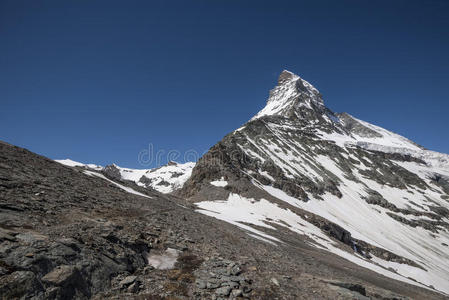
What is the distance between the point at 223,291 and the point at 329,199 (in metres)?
86.4

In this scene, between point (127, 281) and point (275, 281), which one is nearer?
point (127, 281)

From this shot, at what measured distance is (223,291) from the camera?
9.71 metres

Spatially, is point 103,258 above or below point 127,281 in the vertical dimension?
above

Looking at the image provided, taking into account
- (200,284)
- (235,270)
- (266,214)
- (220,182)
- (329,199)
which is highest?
(329,199)

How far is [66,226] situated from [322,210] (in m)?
75.6

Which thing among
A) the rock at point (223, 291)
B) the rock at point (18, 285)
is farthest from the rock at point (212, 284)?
the rock at point (18, 285)

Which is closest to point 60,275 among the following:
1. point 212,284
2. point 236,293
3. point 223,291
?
point 212,284

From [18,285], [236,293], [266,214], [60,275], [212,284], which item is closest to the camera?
[18,285]

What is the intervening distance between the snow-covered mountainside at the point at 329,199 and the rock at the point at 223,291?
18.6 m

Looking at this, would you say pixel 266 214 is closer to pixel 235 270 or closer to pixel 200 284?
pixel 235 270

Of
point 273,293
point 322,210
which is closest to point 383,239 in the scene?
point 322,210

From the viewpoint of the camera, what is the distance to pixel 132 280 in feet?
29.7

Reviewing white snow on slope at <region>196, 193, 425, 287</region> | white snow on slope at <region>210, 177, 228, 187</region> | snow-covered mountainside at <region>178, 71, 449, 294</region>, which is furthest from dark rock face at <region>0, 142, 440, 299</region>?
white snow on slope at <region>210, 177, 228, 187</region>

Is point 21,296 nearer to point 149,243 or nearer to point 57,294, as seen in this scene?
point 57,294
